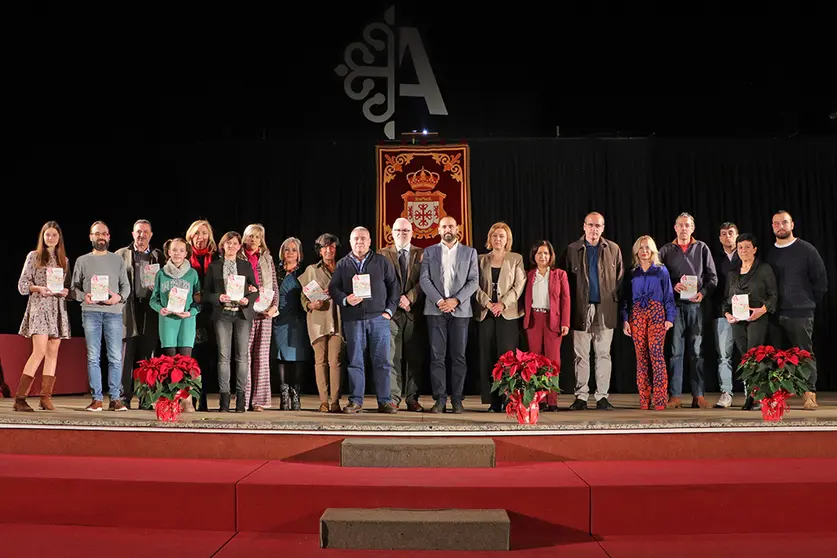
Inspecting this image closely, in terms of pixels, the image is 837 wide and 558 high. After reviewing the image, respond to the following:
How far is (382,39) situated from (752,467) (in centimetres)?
526

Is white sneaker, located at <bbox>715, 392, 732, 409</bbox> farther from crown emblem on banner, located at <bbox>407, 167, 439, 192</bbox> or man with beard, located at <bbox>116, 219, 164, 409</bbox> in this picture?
man with beard, located at <bbox>116, 219, 164, 409</bbox>

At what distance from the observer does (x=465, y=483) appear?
3.43 metres

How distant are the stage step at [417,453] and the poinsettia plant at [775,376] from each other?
170cm

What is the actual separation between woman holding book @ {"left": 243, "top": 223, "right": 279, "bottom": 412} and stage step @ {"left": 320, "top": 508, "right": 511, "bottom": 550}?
Answer: 2.36 meters

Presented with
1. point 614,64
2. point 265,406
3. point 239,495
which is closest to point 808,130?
point 614,64

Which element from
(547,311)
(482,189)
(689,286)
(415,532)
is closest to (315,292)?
(547,311)

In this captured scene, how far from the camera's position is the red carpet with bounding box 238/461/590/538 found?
332cm

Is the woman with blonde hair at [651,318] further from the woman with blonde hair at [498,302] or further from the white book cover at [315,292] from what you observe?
the white book cover at [315,292]

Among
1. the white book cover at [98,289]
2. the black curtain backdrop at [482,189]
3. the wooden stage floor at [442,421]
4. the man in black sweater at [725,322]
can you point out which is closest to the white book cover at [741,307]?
the man in black sweater at [725,322]

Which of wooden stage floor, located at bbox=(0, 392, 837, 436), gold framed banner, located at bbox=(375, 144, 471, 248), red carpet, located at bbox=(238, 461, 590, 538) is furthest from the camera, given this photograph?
gold framed banner, located at bbox=(375, 144, 471, 248)

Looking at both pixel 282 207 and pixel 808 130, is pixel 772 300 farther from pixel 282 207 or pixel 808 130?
pixel 282 207

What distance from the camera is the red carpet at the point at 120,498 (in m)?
3.40

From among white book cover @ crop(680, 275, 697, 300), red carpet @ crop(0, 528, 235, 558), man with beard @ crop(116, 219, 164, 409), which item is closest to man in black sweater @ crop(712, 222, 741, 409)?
white book cover @ crop(680, 275, 697, 300)

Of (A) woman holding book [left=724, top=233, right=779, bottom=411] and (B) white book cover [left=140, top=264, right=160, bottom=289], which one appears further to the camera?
(B) white book cover [left=140, top=264, right=160, bottom=289]
